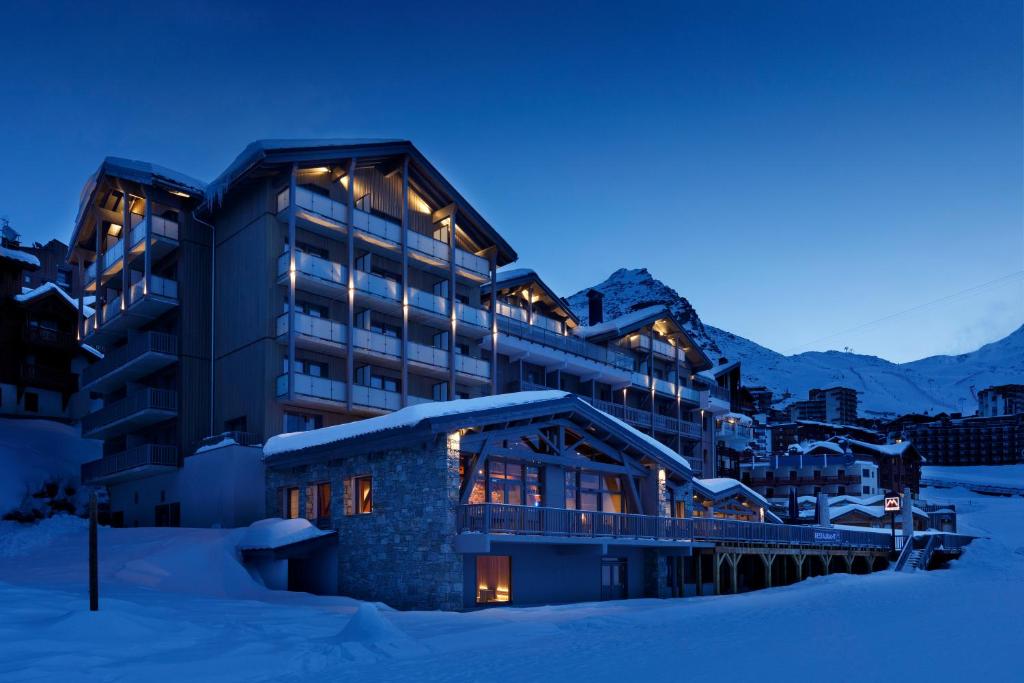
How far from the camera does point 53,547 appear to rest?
35.6m

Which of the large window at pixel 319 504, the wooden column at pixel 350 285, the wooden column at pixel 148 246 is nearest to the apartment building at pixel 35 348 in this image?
the wooden column at pixel 148 246

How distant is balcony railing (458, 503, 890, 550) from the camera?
25.7m

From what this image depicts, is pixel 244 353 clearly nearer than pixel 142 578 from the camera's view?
No

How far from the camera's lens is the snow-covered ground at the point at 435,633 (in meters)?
14.8

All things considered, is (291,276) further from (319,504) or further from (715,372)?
(715,372)

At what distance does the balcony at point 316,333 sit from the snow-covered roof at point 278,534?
9528 millimetres

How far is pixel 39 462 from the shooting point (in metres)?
46.8

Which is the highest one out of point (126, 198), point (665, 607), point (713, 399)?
point (126, 198)

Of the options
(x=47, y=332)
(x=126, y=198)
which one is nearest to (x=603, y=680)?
(x=126, y=198)

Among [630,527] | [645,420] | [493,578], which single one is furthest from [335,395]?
[645,420]

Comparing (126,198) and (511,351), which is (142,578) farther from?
(511,351)

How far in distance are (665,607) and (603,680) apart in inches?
512

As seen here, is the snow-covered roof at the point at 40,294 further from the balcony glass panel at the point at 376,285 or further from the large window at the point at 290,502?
the large window at the point at 290,502

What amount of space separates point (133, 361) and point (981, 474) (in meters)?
96.1
